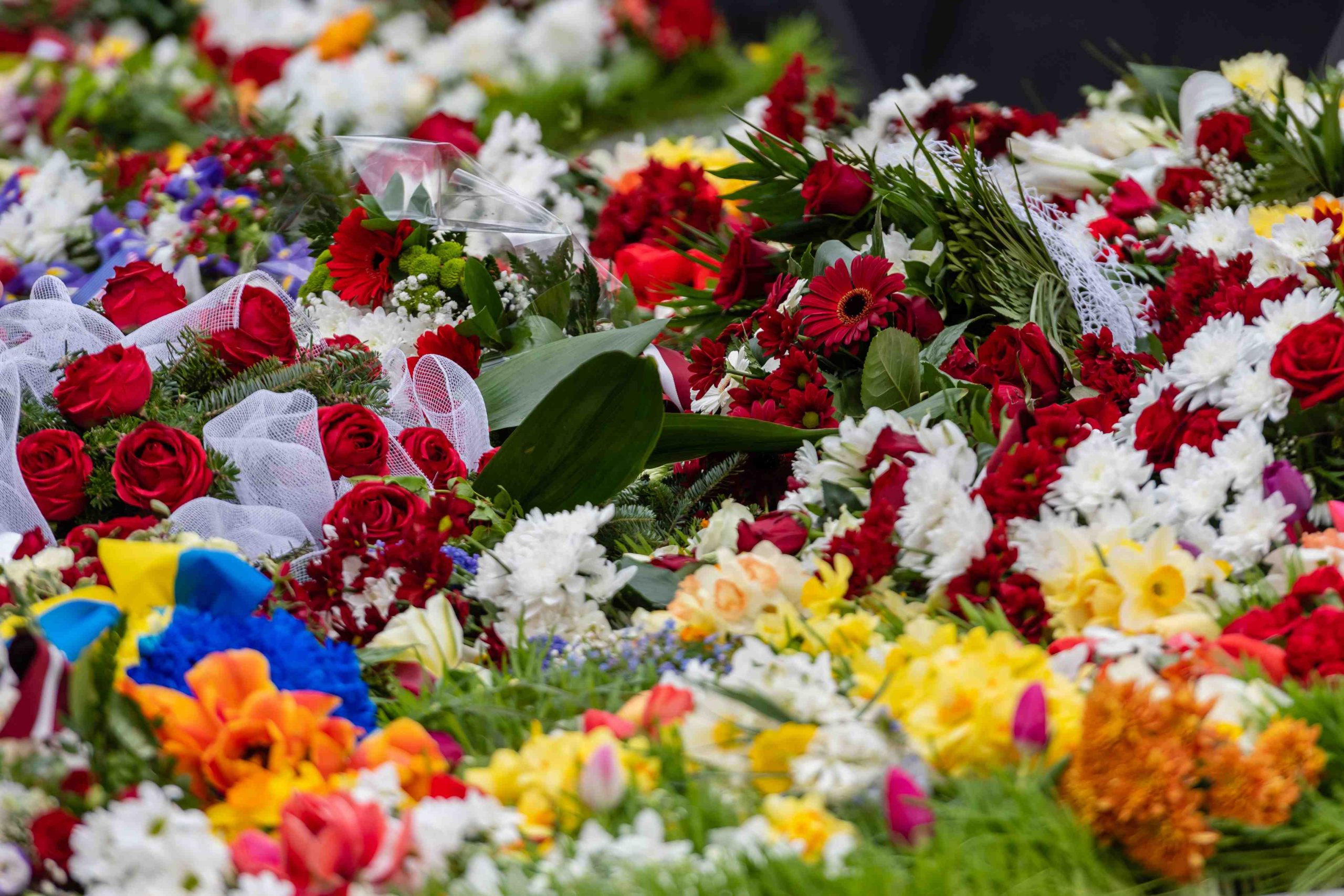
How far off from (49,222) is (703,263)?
109cm

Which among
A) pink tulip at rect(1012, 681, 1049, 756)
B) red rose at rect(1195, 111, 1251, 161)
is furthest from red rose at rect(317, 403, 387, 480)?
red rose at rect(1195, 111, 1251, 161)

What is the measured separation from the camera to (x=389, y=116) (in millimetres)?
3400

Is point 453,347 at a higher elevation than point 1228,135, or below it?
below

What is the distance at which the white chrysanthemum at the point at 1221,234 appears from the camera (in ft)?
4.63

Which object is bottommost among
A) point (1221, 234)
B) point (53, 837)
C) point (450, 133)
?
point (53, 837)

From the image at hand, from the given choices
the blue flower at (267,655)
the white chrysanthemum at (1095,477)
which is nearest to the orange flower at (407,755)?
the blue flower at (267,655)

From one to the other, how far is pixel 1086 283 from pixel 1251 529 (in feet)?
1.57

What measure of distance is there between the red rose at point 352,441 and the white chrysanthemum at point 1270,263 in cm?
91

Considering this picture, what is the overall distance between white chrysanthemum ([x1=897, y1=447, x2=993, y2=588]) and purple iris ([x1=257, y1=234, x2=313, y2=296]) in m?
1.00

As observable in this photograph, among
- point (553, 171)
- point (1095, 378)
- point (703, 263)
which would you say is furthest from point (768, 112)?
point (1095, 378)

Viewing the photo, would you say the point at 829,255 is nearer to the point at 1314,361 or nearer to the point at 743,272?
the point at 743,272

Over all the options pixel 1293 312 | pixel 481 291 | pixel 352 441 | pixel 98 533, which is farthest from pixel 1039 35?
pixel 98 533

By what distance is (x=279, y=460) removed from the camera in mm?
1193

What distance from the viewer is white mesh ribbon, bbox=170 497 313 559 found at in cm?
113
